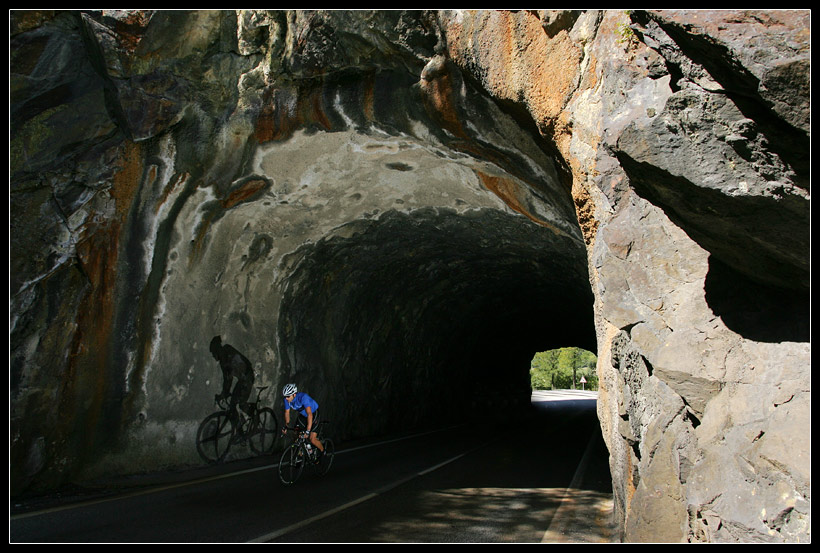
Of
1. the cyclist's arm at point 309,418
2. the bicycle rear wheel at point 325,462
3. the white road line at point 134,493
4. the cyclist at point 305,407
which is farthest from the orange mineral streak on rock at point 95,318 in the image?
the bicycle rear wheel at point 325,462

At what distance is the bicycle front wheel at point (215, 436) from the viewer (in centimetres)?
1046

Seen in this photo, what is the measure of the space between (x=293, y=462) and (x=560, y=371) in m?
59.3

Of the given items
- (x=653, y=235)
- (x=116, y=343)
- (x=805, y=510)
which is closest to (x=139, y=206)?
(x=116, y=343)

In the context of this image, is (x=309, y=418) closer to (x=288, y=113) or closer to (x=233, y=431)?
(x=233, y=431)

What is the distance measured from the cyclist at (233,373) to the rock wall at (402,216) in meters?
0.26

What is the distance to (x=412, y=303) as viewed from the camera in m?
16.1

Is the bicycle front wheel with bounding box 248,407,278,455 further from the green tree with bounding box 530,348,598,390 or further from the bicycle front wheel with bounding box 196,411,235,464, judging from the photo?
the green tree with bounding box 530,348,598,390

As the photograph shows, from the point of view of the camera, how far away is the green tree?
211 feet

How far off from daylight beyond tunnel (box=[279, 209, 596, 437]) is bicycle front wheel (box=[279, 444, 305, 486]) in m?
3.28

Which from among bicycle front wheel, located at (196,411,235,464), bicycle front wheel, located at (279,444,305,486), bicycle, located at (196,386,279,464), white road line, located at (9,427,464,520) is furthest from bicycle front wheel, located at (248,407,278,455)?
bicycle front wheel, located at (279,444,305,486)

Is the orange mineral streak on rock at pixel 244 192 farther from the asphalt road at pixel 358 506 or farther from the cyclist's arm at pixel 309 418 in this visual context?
the asphalt road at pixel 358 506

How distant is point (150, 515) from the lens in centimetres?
674

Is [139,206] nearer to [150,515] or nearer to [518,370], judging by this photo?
[150,515]

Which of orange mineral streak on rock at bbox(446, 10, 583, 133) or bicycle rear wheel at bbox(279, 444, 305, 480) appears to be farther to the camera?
bicycle rear wheel at bbox(279, 444, 305, 480)
